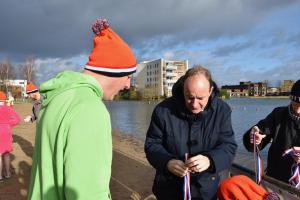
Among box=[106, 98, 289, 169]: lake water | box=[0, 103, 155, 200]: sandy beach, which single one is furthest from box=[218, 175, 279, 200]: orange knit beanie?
box=[106, 98, 289, 169]: lake water

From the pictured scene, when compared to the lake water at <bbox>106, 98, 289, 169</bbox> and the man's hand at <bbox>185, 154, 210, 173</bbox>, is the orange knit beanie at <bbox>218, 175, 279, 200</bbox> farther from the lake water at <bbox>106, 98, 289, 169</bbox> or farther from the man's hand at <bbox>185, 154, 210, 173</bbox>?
the lake water at <bbox>106, 98, 289, 169</bbox>

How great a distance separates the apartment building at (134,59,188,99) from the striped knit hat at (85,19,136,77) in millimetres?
107054

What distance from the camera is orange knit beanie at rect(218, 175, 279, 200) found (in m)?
2.58

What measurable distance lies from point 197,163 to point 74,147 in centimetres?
133

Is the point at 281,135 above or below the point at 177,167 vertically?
above

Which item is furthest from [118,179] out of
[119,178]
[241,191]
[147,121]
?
[147,121]

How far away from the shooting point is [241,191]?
261 centimetres

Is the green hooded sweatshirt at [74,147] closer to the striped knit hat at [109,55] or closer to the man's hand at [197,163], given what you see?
the striped knit hat at [109,55]

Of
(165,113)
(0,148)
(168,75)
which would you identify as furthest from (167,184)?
(168,75)

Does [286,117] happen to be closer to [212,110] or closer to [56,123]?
[212,110]

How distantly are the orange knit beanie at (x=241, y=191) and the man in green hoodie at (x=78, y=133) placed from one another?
1180mm

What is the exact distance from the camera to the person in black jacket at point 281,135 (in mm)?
3645

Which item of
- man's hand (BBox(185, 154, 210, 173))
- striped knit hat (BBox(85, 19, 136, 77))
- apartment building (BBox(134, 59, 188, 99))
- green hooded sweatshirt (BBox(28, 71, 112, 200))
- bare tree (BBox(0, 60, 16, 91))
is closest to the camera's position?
green hooded sweatshirt (BBox(28, 71, 112, 200))

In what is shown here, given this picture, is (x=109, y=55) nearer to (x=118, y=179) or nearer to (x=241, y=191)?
(x=241, y=191)
